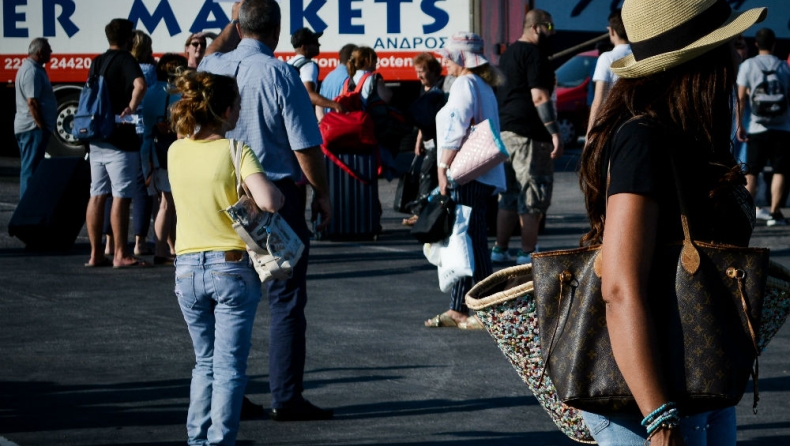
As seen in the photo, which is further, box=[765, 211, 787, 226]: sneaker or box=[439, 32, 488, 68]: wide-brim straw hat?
box=[765, 211, 787, 226]: sneaker

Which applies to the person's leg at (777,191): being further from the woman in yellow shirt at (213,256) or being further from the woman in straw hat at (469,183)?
the woman in yellow shirt at (213,256)

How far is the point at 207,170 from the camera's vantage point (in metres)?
4.98

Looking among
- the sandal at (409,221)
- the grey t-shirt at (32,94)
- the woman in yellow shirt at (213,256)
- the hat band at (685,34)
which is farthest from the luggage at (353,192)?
the hat band at (685,34)

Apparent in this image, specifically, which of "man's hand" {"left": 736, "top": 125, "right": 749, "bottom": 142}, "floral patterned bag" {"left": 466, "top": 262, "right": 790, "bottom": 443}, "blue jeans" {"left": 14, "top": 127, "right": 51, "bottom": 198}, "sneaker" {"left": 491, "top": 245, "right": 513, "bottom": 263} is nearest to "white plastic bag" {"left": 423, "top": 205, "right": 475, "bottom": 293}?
"sneaker" {"left": 491, "top": 245, "right": 513, "bottom": 263}

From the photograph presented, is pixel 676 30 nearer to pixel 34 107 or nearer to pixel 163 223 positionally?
Answer: pixel 163 223

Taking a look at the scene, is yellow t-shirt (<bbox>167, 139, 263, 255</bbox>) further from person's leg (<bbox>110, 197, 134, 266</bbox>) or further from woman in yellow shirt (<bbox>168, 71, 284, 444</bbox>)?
person's leg (<bbox>110, 197, 134, 266</bbox>)

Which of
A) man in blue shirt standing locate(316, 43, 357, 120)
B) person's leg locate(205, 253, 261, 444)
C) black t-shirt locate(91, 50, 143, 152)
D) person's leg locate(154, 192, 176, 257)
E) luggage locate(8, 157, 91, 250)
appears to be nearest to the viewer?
person's leg locate(205, 253, 261, 444)

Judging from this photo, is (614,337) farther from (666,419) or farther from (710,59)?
(710,59)

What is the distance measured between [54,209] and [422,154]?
3.63 m

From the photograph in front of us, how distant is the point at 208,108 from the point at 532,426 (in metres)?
2.06

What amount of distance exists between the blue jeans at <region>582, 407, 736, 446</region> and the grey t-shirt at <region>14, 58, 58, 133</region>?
10.9 metres

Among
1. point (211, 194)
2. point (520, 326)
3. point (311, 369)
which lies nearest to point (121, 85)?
point (311, 369)

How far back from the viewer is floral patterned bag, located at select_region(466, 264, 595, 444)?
2818 mm

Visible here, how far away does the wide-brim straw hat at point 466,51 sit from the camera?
816cm
